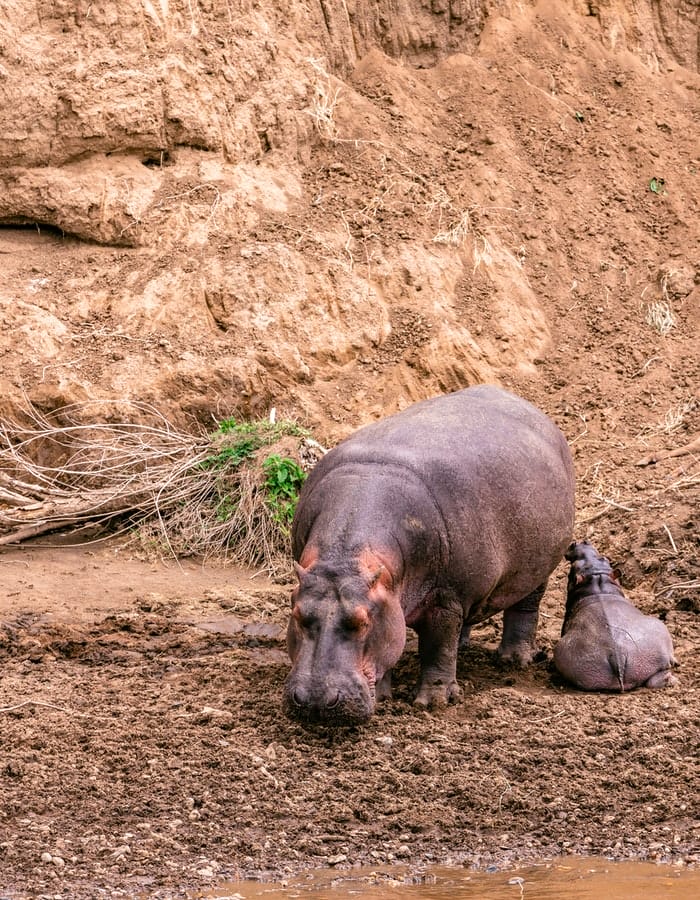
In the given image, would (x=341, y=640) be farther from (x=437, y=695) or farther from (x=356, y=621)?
(x=437, y=695)

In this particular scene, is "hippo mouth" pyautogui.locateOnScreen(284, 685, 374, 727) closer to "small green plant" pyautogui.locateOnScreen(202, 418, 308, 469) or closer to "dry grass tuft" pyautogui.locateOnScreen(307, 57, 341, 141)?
"small green plant" pyautogui.locateOnScreen(202, 418, 308, 469)

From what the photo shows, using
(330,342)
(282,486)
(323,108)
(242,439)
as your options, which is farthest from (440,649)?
(323,108)

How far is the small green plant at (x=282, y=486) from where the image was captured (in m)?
10.2

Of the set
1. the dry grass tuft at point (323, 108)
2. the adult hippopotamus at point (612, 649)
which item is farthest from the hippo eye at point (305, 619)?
the dry grass tuft at point (323, 108)

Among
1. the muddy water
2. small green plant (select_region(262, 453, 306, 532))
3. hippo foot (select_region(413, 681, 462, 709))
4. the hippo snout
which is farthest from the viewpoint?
small green plant (select_region(262, 453, 306, 532))

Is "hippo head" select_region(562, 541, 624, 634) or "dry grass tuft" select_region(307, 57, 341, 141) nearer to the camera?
"hippo head" select_region(562, 541, 624, 634)

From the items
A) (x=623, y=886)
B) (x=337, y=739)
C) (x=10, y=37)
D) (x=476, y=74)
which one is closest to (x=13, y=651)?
(x=337, y=739)

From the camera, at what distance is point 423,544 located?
22.4 feet

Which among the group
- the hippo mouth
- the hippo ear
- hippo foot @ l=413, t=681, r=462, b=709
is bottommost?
hippo foot @ l=413, t=681, r=462, b=709

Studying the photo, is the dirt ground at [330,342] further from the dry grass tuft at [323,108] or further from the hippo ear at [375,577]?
the hippo ear at [375,577]

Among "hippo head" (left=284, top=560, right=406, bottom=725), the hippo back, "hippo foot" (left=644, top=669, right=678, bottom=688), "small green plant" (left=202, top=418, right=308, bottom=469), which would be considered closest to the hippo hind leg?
the hippo back

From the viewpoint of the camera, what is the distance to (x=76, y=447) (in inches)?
425

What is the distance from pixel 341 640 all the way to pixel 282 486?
4180 mm

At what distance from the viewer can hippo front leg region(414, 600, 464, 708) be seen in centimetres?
698
